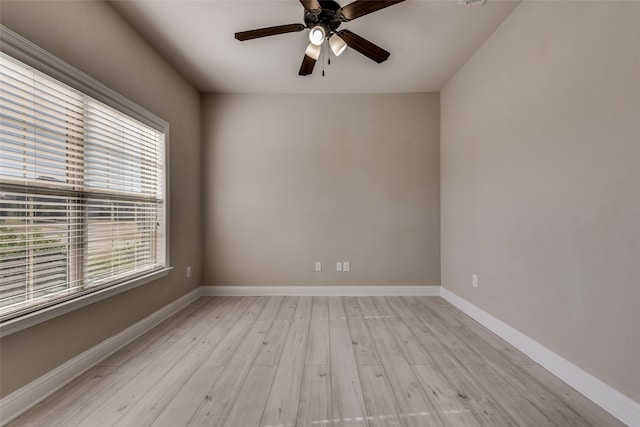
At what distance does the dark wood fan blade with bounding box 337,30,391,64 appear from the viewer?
1.90 m

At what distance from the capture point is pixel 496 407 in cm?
143

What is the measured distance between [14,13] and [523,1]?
3.32 metres

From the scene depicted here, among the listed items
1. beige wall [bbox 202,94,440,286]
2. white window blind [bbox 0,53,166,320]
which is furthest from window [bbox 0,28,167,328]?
beige wall [bbox 202,94,440,286]

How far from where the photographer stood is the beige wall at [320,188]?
3.39m

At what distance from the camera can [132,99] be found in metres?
2.20

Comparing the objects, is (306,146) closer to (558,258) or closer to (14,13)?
(14,13)

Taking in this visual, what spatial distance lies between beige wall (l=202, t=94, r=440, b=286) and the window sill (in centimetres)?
134

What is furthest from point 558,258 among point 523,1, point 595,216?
point 523,1

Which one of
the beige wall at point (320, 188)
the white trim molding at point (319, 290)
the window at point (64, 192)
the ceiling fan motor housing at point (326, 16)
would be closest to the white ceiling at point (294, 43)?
the ceiling fan motor housing at point (326, 16)

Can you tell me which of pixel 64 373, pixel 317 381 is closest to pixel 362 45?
pixel 317 381

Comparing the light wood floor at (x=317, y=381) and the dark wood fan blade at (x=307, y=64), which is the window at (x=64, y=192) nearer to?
the light wood floor at (x=317, y=381)

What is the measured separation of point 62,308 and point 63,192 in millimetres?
730

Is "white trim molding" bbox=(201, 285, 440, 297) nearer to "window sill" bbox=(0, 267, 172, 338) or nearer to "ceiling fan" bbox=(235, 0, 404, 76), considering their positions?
A: "window sill" bbox=(0, 267, 172, 338)

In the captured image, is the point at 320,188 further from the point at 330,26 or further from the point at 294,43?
the point at 330,26
